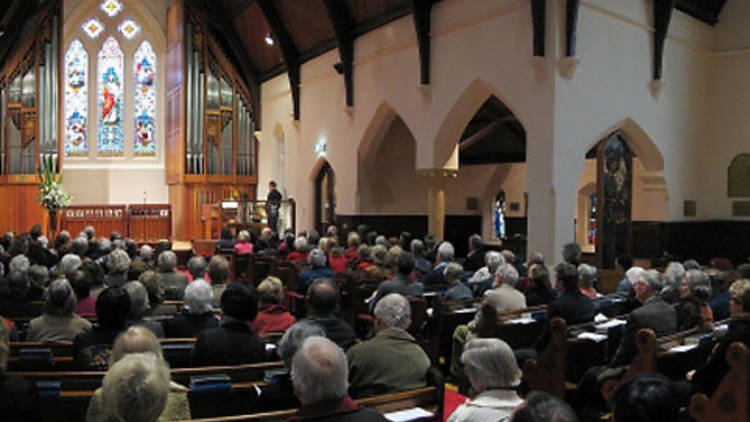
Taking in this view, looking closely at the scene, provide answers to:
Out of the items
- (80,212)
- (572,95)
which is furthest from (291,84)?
(572,95)

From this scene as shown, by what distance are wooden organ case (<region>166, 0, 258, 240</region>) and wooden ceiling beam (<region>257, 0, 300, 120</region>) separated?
8.41ft

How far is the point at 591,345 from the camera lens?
4480mm

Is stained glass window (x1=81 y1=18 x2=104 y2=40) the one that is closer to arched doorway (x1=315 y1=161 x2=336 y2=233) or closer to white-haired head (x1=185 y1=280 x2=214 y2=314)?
arched doorway (x1=315 y1=161 x2=336 y2=233)

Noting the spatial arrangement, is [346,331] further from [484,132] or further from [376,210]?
[484,132]

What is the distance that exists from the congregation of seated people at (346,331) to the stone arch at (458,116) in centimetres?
355

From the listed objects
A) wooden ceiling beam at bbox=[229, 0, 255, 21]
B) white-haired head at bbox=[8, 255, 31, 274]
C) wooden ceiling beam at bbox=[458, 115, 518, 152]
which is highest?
wooden ceiling beam at bbox=[229, 0, 255, 21]

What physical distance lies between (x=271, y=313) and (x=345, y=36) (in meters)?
9.60

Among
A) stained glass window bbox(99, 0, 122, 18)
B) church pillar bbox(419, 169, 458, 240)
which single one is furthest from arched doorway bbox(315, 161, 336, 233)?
stained glass window bbox(99, 0, 122, 18)

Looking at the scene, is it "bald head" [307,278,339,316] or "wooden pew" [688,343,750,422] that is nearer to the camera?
"wooden pew" [688,343,750,422]

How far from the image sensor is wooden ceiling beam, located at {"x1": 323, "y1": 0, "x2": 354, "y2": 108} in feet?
42.4

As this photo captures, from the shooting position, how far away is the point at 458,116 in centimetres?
1094

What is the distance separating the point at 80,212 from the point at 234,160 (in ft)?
12.7

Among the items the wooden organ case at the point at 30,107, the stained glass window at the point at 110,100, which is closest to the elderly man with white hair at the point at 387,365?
the wooden organ case at the point at 30,107

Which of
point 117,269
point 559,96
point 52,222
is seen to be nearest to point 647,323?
point 117,269
